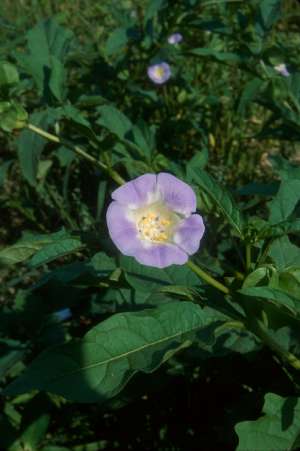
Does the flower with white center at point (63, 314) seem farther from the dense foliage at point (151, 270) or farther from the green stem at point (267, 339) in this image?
the green stem at point (267, 339)

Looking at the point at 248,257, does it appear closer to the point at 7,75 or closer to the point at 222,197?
the point at 222,197

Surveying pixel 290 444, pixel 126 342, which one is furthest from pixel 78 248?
pixel 290 444

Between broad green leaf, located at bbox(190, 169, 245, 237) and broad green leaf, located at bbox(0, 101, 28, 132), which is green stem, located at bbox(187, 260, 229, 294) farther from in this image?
broad green leaf, located at bbox(0, 101, 28, 132)

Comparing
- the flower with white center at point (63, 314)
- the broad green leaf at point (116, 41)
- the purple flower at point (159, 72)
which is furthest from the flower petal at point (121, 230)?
the purple flower at point (159, 72)

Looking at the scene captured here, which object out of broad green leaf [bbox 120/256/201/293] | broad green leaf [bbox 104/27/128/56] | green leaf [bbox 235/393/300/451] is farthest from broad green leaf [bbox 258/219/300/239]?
broad green leaf [bbox 104/27/128/56]

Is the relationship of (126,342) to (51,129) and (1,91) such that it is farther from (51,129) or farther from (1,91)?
(51,129)

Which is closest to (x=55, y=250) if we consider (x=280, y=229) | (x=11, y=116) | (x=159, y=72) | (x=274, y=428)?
(x=11, y=116)
